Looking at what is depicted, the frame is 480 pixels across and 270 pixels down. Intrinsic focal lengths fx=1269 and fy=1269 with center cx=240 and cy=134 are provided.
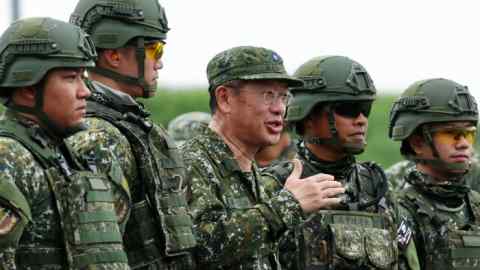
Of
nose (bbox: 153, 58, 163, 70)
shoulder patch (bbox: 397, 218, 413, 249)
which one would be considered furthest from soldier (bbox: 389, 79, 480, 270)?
nose (bbox: 153, 58, 163, 70)

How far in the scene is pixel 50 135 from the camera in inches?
265

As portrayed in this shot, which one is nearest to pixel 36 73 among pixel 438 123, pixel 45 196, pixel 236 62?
pixel 45 196

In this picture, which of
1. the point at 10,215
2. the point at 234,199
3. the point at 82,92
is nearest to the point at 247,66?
the point at 234,199

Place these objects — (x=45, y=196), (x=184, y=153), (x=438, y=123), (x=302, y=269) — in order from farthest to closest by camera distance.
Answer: (x=438, y=123)
(x=302, y=269)
(x=184, y=153)
(x=45, y=196)

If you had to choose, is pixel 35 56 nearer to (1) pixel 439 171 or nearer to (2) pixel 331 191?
(2) pixel 331 191

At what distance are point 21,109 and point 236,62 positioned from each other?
6.43 ft

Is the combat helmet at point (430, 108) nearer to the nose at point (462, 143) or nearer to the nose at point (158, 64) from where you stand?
the nose at point (462, 143)

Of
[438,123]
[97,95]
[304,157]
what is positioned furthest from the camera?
[438,123]

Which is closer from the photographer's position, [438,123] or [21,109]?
[21,109]

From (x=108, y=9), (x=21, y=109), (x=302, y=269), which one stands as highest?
(x=108, y=9)

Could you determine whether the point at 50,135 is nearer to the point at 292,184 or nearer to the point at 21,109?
the point at 21,109

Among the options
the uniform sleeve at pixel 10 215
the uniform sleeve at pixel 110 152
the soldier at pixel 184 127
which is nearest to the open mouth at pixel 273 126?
the uniform sleeve at pixel 110 152

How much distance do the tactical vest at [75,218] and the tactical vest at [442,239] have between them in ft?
12.8

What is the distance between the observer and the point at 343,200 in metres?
9.08
